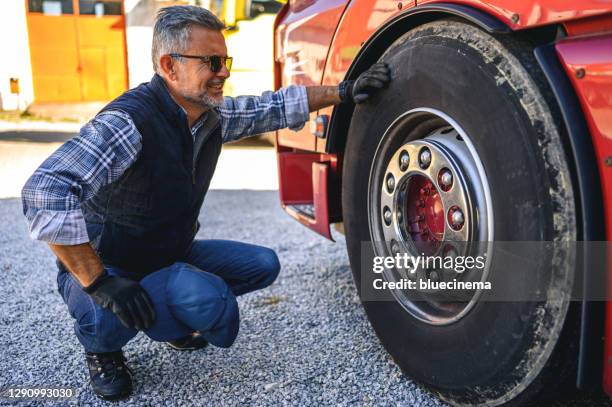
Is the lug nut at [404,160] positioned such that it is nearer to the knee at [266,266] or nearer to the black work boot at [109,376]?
the knee at [266,266]

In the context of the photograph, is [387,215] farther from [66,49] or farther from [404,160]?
[66,49]

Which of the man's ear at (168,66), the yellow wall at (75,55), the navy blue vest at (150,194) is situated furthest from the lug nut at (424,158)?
the yellow wall at (75,55)

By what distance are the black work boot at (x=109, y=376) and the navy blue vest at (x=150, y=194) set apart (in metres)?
0.31

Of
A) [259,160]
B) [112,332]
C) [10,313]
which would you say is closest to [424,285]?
[112,332]

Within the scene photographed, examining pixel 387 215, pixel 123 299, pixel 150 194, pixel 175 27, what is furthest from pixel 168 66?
pixel 387 215

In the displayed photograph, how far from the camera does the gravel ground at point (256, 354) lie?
6.57 feet

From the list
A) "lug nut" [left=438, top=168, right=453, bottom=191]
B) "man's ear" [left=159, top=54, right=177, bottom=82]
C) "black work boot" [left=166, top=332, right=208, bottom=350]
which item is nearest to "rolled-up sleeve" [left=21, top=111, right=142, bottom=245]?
"man's ear" [left=159, top=54, right=177, bottom=82]

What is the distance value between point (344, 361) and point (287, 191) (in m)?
0.95

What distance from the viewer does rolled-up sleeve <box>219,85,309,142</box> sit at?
2377 mm

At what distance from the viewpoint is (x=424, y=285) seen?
1.84 meters

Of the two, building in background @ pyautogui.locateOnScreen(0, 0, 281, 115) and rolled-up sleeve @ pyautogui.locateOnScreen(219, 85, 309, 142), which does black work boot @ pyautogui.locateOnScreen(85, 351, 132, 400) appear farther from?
building in background @ pyautogui.locateOnScreen(0, 0, 281, 115)

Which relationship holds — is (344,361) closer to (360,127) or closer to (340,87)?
(360,127)

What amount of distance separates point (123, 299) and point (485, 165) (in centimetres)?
115

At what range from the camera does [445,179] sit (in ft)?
5.53
